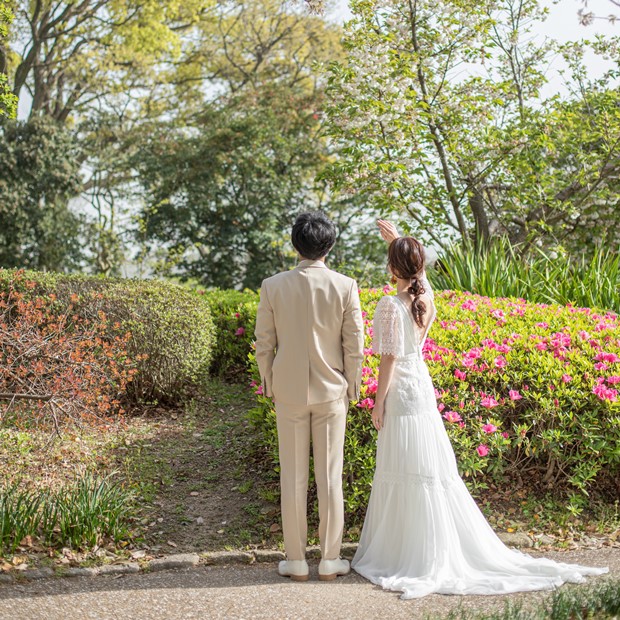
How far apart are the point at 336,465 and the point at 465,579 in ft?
2.88

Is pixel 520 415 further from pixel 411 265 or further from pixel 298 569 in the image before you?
pixel 298 569

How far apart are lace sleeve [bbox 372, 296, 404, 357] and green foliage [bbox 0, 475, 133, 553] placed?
2.04m

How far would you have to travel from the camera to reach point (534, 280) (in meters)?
Result: 9.26

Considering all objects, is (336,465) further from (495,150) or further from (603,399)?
(495,150)

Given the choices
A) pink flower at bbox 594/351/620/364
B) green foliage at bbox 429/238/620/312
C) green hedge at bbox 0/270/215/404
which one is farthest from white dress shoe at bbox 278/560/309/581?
green foliage at bbox 429/238/620/312

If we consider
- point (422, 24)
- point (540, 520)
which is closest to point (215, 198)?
point (422, 24)

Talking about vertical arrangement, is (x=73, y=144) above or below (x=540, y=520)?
above

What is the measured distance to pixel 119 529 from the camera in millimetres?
4820

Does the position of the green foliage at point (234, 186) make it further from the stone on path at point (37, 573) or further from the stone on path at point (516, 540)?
the stone on path at point (37, 573)

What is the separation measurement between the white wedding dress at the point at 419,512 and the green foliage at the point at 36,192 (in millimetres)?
12664

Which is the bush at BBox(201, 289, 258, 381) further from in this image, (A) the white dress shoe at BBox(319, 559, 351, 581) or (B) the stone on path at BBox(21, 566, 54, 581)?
(A) the white dress shoe at BBox(319, 559, 351, 581)

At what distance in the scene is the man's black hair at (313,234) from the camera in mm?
3947

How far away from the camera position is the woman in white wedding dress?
4027 millimetres

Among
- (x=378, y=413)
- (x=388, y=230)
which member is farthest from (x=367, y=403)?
(x=388, y=230)
